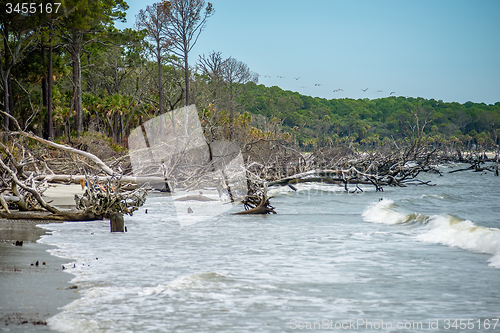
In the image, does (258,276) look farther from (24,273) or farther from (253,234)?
(253,234)

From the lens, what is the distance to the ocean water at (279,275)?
4.94 meters

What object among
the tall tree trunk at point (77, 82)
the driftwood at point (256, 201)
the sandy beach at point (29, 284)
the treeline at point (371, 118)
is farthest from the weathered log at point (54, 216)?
the treeline at point (371, 118)

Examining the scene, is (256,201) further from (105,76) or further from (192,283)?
(105,76)

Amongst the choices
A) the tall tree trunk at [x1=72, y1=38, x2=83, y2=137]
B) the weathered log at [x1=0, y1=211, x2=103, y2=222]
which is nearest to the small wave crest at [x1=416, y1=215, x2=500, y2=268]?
the weathered log at [x1=0, y1=211, x2=103, y2=222]

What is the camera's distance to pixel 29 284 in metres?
5.70

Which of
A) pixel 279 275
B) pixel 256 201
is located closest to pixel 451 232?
pixel 256 201

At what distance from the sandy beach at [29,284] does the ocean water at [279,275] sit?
Result: 0.57ft

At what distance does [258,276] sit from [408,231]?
6138 millimetres

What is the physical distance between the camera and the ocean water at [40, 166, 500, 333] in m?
4.94

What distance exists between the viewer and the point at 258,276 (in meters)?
6.78

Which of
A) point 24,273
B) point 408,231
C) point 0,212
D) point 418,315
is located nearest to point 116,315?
point 24,273

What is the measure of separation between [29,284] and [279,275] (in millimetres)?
3228

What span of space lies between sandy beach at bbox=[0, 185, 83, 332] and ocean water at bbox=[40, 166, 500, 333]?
0.17m

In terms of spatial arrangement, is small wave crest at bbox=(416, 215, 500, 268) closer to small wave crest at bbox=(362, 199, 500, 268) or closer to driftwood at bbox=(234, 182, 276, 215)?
small wave crest at bbox=(362, 199, 500, 268)
